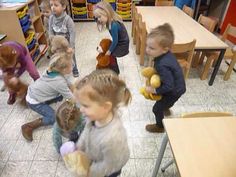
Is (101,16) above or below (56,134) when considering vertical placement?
above

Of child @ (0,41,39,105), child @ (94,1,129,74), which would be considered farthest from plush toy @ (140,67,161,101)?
child @ (0,41,39,105)

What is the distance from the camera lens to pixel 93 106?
798 mm

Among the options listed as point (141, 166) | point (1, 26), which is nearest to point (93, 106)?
point (141, 166)

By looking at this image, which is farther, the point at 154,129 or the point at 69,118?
the point at 154,129

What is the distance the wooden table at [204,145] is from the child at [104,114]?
26 centimetres

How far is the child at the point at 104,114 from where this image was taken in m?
0.79

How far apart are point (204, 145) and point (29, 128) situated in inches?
58.8

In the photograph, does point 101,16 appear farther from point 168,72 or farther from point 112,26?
point 168,72

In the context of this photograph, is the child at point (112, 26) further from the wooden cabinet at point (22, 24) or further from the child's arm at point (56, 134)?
the child's arm at point (56, 134)

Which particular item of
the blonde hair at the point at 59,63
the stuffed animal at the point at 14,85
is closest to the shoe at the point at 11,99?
the stuffed animal at the point at 14,85

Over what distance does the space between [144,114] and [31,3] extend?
98.1 inches

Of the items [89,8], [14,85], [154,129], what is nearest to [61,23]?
[14,85]

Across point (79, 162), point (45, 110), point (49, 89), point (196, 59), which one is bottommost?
point (196, 59)

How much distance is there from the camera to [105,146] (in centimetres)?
81
